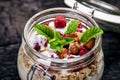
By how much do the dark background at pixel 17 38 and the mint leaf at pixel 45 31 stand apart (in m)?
0.22

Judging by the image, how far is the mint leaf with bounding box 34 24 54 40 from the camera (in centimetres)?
77

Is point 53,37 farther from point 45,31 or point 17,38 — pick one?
point 17,38

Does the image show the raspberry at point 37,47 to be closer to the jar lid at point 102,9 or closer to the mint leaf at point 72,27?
the mint leaf at point 72,27

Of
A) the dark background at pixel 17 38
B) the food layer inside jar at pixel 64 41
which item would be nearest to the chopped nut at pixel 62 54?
the food layer inside jar at pixel 64 41

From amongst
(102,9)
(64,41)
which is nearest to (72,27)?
(64,41)

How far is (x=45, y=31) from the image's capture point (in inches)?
30.2

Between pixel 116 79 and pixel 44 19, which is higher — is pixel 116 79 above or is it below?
below

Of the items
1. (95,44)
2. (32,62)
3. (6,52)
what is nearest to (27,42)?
(32,62)

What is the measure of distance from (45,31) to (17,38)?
0.29 metres

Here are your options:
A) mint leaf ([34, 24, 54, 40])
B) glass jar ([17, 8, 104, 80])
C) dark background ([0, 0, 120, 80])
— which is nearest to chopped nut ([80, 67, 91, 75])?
glass jar ([17, 8, 104, 80])

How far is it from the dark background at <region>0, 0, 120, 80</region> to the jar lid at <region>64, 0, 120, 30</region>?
77 millimetres

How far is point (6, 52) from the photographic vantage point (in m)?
1.00

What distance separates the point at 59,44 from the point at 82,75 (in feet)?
0.27

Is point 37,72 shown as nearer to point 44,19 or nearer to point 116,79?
point 44,19
